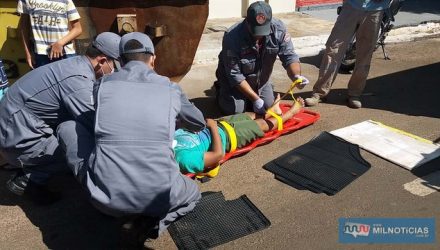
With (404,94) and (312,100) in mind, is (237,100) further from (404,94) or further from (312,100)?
(404,94)

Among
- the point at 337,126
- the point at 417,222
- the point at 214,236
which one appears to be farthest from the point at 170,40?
the point at 417,222

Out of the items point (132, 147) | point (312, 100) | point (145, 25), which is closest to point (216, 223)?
point (132, 147)

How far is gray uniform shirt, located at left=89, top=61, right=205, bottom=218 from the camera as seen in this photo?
218 centimetres

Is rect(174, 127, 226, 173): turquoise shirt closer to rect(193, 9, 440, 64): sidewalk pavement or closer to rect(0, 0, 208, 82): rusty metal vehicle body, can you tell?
rect(0, 0, 208, 82): rusty metal vehicle body

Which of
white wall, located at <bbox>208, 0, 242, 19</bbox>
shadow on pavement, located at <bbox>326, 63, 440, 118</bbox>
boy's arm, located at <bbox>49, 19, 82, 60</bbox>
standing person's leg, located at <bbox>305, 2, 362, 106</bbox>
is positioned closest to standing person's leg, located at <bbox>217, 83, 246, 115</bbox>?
standing person's leg, located at <bbox>305, 2, 362, 106</bbox>

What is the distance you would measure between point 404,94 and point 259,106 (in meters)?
2.21

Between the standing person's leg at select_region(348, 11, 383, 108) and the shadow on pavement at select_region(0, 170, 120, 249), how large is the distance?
10.3ft

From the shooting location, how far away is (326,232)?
2.69 meters

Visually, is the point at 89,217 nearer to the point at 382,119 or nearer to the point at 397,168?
the point at 397,168

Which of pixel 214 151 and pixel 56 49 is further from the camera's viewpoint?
pixel 56 49

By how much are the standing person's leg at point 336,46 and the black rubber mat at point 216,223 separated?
7.03 feet

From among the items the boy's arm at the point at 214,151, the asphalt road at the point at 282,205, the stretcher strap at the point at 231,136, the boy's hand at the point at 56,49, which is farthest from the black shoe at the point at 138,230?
the boy's hand at the point at 56,49

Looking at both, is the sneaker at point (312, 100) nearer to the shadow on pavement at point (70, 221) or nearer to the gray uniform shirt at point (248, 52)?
the gray uniform shirt at point (248, 52)

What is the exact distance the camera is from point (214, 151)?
320cm
